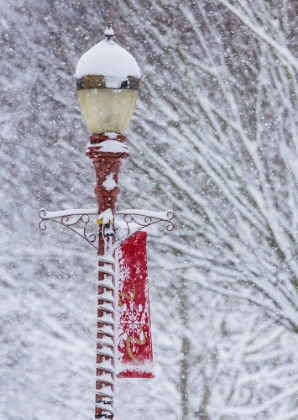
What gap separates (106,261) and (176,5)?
887 centimetres

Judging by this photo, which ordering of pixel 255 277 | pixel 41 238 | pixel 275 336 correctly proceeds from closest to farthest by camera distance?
pixel 255 277
pixel 275 336
pixel 41 238

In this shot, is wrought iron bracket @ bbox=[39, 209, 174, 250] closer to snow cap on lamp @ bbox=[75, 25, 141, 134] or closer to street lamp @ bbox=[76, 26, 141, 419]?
street lamp @ bbox=[76, 26, 141, 419]

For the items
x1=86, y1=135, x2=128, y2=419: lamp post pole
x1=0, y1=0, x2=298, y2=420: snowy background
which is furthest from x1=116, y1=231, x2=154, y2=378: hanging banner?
x1=0, y1=0, x2=298, y2=420: snowy background

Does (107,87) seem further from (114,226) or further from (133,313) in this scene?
(133,313)

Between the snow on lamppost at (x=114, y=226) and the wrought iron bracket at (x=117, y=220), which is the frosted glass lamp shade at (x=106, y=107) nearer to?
the snow on lamppost at (x=114, y=226)

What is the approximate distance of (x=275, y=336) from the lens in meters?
17.0

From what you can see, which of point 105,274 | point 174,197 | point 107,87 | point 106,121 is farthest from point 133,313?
point 174,197

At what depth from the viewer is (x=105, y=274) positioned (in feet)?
20.7

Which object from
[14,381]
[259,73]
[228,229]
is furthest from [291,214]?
[14,381]

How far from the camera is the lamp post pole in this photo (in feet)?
20.1

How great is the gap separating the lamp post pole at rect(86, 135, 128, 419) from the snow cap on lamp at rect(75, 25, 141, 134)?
0.35ft

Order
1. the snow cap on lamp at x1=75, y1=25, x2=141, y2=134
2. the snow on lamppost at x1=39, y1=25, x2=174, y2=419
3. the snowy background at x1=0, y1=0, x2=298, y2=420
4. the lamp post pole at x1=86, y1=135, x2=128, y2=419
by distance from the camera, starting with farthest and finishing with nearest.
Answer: the snowy background at x1=0, y1=0, x2=298, y2=420
the snow cap on lamp at x1=75, y1=25, x2=141, y2=134
the snow on lamppost at x1=39, y1=25, x2=174, y2=419
the lamp post pole at x1=86, y1=135, x2=128, y2=419

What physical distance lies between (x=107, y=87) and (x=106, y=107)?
12 centimetres

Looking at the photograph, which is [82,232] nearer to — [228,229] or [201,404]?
[228,229]
